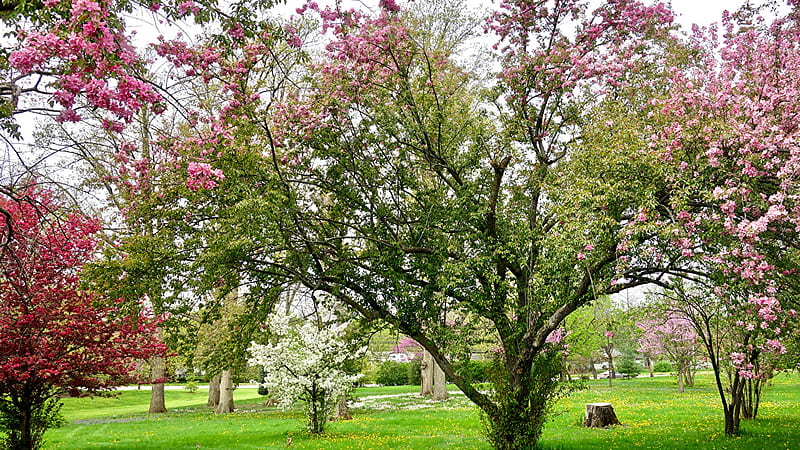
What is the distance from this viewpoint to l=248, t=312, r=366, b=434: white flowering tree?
13.0m

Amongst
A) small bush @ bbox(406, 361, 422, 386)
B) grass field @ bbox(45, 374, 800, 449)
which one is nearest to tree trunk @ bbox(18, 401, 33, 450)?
grass field @ bbox(45, 374, 800, 449)

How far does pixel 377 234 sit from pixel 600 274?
3511mm

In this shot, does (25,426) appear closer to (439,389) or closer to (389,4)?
(389,4)

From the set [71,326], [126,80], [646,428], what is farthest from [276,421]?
[126,80]

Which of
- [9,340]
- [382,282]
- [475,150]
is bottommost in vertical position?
[9,340]

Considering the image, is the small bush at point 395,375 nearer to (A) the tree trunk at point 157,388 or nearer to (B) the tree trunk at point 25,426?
(A) the tree trunk at point 157,388

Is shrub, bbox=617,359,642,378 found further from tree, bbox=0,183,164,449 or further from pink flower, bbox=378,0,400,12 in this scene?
pink flower, bbox=378,0,400,12

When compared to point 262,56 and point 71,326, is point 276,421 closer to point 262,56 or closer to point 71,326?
point 71,326

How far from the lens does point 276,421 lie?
54.6ft

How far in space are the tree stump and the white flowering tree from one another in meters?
5.68

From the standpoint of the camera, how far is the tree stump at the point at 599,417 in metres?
13.0

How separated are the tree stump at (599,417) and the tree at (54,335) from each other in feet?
32.3

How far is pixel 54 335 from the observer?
342 inches

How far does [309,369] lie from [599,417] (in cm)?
709
